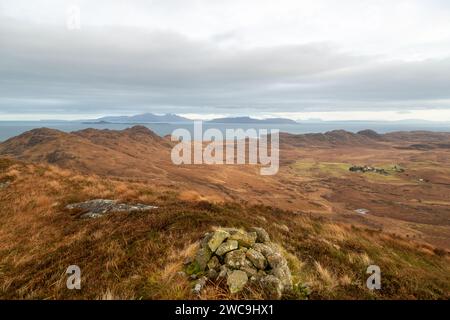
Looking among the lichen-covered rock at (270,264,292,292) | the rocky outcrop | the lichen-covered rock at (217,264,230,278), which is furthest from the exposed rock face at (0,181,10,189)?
the rocky outcrop

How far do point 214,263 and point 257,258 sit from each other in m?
1.05

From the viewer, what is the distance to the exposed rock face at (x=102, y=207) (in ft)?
50.9

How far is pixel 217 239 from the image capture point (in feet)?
26.7

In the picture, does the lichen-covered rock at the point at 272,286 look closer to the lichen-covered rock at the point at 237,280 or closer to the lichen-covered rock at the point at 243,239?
the lichen-covered rock at the point at 237,280

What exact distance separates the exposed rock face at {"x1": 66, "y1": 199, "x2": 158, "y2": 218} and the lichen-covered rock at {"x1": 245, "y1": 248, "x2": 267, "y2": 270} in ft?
29.8

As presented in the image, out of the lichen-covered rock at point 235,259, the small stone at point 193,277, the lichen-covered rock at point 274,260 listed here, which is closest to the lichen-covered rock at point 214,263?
the lichen-covered rock at point 235,259

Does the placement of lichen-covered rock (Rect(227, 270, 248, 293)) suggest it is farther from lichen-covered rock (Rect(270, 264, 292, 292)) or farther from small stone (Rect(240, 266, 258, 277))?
lichen-covered rock (Rect(270, 264, 292, 292))

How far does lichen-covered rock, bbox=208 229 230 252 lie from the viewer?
791cm

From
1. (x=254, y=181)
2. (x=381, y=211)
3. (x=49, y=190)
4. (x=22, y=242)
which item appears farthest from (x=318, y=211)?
(x=22, y=242)

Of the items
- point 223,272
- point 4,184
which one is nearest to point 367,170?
point 4,184

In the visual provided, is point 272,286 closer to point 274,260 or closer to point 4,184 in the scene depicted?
point 274,260

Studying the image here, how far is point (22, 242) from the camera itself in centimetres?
1227
